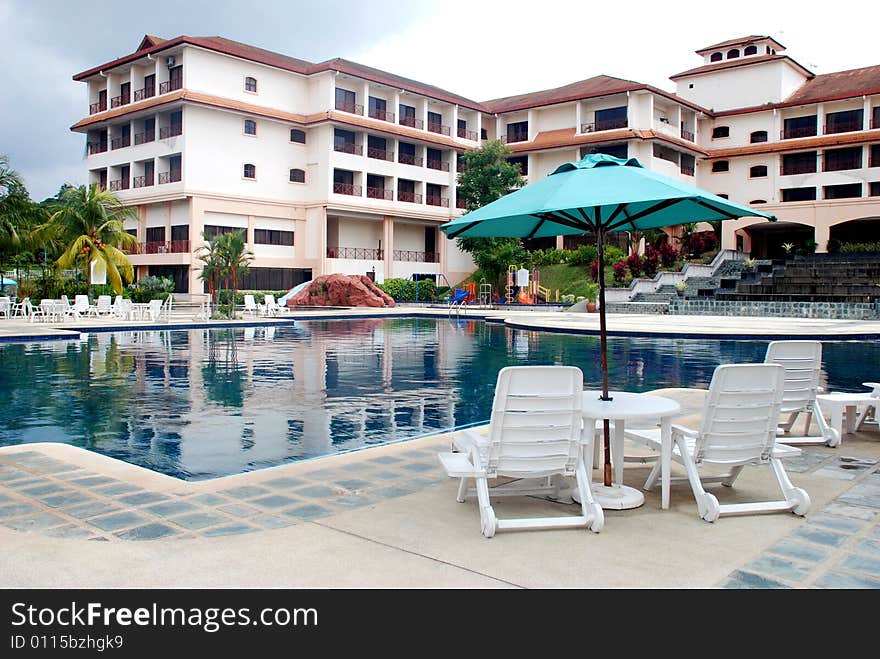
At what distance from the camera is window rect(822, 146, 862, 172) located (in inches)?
1832

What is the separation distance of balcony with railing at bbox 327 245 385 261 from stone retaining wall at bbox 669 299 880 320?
19395 mm

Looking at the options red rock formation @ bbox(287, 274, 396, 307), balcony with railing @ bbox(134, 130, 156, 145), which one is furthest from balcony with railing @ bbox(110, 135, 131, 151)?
red rock formation @ bbox(287, 274, 396, 307)

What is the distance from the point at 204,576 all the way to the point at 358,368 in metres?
10.6

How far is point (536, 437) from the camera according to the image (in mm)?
4754

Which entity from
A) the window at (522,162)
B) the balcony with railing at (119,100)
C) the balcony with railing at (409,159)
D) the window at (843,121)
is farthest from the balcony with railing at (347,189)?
the window at (843,121)

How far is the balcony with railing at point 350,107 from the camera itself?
45.8 m

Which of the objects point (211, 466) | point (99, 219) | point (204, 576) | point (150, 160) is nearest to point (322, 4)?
point (211, 466)

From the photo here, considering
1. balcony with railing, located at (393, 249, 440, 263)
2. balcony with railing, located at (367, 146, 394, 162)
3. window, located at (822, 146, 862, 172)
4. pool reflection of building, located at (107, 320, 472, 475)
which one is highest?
balcony with railing, located at (367, 146, 394, 162)

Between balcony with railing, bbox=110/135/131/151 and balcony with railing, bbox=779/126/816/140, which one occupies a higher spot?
balcony with railing, bbox=779/126/816/140

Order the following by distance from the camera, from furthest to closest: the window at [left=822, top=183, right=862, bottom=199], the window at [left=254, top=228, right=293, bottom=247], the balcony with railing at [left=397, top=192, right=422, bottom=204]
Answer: the balcony with railing at [left=397, top=192, right=422, bottom=204]
the window at [left=822, top=183, right=862, bottom=199]
the window at [left=254, top=228, right=293, bottom=247]

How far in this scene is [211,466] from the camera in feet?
21.9

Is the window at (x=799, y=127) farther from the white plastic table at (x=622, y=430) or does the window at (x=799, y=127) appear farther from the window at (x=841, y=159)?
the white plastic table at (x=622, y=430)

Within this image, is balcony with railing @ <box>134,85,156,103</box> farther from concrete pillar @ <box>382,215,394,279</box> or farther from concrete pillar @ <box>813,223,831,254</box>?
concrete pillar @ <box>813,223,831,254</box>

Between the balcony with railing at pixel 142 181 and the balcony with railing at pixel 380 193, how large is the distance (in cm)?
1207
